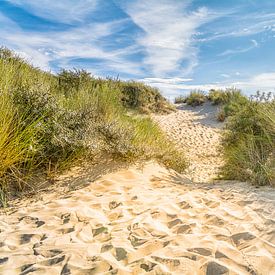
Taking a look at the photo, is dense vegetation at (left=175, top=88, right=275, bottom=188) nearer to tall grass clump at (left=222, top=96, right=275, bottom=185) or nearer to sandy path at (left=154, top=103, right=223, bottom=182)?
tall grass clump at (left=222, top=96, right=275, bottom=185)

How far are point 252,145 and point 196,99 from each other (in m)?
15.1

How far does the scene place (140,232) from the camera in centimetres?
313

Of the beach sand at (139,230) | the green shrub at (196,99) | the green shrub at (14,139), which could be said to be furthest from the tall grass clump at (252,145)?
the green shrub at (196,99)

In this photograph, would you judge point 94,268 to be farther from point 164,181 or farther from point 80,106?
point 80,106

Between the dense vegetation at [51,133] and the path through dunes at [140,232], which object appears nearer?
the path through dunes at [140,232]

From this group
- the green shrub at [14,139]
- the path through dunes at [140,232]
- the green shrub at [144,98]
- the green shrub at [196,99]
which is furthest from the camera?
the green shrub at [196,99]

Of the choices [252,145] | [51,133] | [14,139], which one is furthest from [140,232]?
[252,145]

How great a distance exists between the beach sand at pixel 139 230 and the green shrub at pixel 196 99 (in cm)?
1588

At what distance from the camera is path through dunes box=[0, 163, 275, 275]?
2475mm

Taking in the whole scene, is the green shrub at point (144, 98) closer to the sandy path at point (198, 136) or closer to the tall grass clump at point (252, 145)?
the sandy path at point (198, 136)

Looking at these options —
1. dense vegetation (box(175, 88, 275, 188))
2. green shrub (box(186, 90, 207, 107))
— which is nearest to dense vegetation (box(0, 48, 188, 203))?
dense vegetation (box(175, 88, 275, 188))

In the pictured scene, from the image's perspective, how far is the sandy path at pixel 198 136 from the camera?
27.7 feet

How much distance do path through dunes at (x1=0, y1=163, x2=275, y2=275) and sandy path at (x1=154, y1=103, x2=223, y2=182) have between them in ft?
9.53

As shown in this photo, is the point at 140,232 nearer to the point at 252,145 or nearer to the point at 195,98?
the point at 252,145
